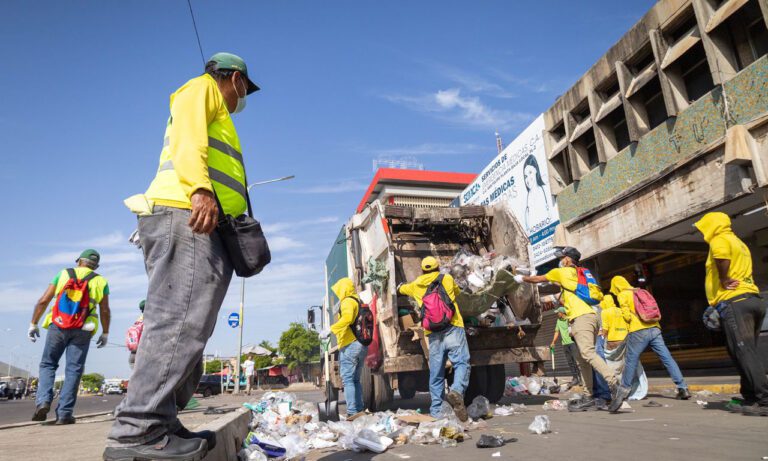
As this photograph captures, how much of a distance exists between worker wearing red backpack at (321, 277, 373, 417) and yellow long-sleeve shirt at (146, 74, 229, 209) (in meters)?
4.03

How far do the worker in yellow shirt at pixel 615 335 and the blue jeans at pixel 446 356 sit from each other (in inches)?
102

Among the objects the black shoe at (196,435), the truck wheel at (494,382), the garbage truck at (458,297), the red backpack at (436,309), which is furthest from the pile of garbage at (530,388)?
the black shoe at (196,435)

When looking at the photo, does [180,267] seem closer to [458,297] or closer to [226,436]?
[226,436]

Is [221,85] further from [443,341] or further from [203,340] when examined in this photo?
[443,341]

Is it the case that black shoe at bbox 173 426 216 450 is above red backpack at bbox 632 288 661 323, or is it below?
below

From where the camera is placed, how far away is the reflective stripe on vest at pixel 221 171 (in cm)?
214

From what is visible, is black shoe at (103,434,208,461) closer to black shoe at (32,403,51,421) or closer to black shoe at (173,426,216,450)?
black shoe at (173,426,216,450)

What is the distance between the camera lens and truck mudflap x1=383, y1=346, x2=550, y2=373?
6.02 metres

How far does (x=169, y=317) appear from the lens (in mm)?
1922

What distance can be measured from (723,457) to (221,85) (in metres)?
3.46

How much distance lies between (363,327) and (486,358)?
5.26 ft

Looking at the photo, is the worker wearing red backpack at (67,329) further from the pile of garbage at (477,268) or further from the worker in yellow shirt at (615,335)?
the worker in yellow shirt at (615,335)

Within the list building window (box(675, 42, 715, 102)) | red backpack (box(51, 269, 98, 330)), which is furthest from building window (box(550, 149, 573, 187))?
red backpack (box(51, 269, 98, 330))

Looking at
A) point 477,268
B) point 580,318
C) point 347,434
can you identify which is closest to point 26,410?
point 347,434
